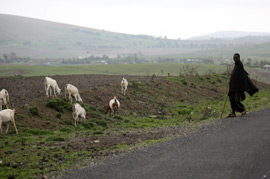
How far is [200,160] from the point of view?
950 centimetres

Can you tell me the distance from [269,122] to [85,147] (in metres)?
7.87

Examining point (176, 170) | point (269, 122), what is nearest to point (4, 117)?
point (176, 170)

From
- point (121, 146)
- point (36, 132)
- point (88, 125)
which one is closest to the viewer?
point (121, 146)

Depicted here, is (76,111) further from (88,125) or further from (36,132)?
(36,132)

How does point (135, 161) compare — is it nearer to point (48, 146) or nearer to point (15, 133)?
point (48, 146)

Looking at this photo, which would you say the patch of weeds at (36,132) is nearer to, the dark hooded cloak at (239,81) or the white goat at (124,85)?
the dark hooded cloak at (239,81)

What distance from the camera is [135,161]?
9625mm

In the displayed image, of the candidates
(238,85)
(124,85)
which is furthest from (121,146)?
(124,85)

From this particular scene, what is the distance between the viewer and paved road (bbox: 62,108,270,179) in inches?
334

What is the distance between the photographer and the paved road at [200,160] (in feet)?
27.8

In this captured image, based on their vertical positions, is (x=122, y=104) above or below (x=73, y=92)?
below

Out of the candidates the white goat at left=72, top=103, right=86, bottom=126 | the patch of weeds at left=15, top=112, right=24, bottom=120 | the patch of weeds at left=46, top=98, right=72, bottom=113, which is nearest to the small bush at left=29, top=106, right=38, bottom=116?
the patch of weeds at left=15, top=112, right=24, bottom=120

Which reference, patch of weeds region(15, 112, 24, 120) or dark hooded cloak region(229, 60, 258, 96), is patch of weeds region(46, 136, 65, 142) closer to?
patch of weeds region(15, 112, 24, 120)

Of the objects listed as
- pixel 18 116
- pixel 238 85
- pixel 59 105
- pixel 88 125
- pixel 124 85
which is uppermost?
pixel 238 85
